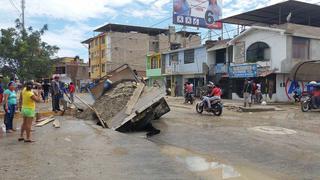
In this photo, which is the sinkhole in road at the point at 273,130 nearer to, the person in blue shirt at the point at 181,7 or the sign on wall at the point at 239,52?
the sign on wall at the point at 239,52

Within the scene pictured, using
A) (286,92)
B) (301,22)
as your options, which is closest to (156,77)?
(301,22)

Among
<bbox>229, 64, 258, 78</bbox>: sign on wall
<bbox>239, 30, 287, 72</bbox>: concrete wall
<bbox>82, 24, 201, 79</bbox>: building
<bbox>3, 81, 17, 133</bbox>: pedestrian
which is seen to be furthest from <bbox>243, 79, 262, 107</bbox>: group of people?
<bbox>82, 24, 201, 79</bbox>: building

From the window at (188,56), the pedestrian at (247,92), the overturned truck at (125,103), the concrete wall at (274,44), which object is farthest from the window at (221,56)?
the overturned truck at (125,103)

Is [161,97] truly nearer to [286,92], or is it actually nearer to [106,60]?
[286,92]

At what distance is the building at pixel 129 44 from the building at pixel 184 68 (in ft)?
72.0

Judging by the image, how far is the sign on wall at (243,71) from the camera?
32.0 meters

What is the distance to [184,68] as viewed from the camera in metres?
44.2

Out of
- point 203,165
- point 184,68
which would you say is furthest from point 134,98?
point 184,68

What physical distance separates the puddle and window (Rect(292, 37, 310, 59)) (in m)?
24.2

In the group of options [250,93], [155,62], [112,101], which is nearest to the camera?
[112,101]

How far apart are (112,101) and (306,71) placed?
18706mm

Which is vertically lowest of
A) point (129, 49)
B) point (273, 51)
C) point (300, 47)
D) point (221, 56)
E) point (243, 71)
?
point (243, 71)

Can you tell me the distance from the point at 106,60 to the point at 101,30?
6575mm

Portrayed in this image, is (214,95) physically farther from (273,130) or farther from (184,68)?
(184,68)
